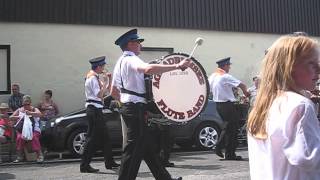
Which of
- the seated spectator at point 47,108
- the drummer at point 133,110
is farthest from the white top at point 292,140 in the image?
the seated spectator at point 47,108

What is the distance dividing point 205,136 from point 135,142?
7.10 metres

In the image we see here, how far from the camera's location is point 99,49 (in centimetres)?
1803

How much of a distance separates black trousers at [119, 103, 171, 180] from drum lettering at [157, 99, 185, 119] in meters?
0.32

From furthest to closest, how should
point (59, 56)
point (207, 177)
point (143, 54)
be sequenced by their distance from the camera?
point (143, 54)
point (59, 56)
point (207, 177)

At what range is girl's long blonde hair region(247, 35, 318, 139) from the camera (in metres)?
2.44

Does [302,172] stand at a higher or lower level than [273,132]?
lower

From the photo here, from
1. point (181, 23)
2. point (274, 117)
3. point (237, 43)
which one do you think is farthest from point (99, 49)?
Result: point (274, 117)

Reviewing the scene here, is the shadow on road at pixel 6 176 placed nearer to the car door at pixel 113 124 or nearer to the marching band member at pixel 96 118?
the marching band member at pixel 96 118

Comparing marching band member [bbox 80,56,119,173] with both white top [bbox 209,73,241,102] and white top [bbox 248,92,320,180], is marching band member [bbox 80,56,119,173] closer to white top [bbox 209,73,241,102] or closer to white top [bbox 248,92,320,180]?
white top [bbox 209,73,241,102]

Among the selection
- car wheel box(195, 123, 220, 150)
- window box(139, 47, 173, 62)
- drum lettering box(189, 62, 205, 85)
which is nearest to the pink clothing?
car wheel box(195, 123, 220, 150)

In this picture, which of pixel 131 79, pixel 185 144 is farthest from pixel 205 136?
pixel 131 79

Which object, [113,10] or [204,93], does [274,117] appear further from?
[113,10]

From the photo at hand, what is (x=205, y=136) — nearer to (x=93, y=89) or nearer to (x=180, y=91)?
(x=93, y=89)

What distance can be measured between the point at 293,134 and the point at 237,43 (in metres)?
18.5
